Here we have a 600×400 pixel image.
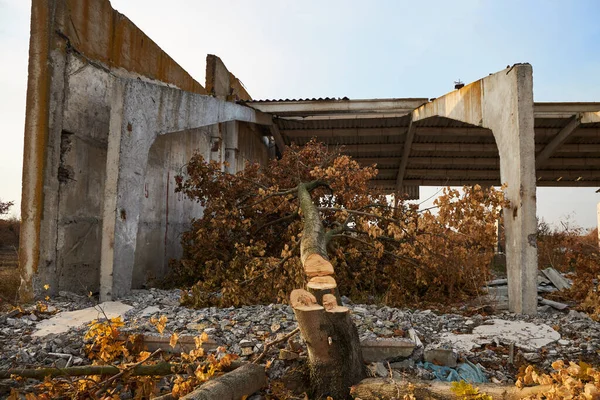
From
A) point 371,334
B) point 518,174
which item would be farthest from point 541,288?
point 371,334

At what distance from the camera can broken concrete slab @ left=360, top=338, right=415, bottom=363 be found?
157 inches

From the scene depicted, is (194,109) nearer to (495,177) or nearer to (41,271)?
(41,271)

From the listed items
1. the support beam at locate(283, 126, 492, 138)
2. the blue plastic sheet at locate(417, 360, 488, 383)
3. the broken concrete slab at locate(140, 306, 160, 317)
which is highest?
the support beam at locate(283, 126, 492, 138)

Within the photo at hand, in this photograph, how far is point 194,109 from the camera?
7359mm

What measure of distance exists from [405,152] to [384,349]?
932cm

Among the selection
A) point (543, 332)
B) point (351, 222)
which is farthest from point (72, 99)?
point (543, 332)

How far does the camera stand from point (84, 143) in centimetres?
610

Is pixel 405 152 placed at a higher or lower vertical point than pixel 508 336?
higher

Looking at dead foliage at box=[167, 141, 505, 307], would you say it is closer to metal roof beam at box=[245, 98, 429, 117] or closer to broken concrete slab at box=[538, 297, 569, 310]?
broken concrete slab at box=[538, 297, 569, 310]

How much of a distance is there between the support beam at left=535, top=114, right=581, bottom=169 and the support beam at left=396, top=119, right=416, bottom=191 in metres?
3.47

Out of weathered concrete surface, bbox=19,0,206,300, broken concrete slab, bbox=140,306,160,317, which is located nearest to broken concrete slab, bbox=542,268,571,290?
broken concrete slab, bbox=140,306,160,317

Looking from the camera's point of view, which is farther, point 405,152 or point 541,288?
point 405,152

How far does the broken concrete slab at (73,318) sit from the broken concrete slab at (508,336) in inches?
138

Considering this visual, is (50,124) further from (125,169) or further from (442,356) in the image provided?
(442,356)
